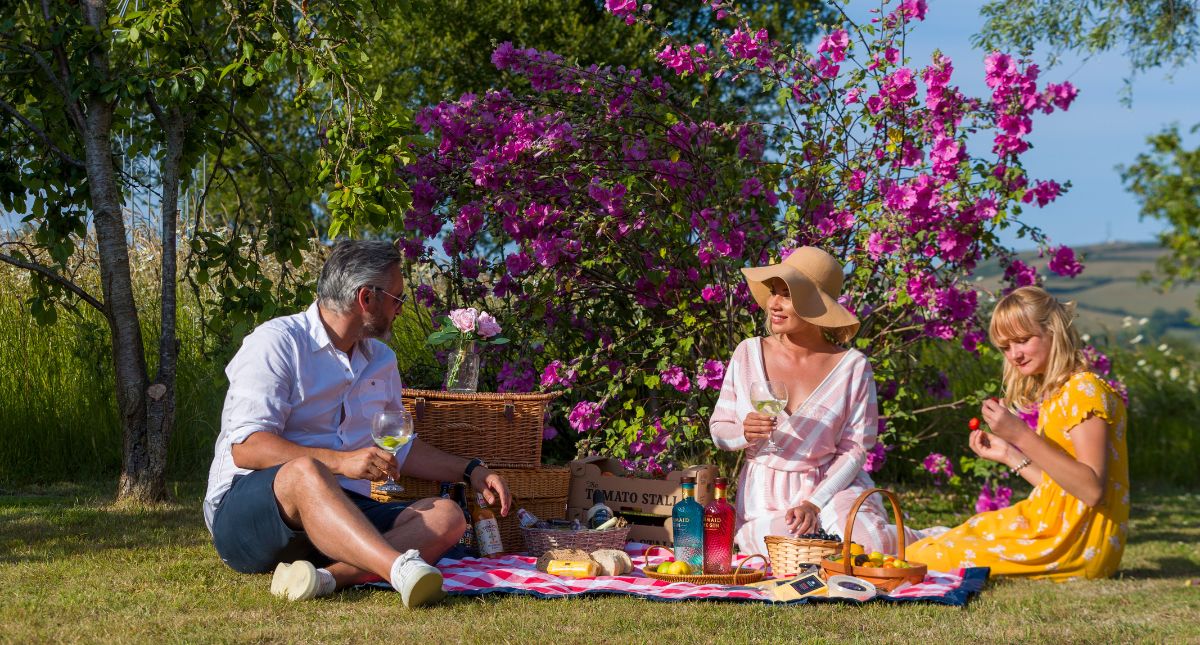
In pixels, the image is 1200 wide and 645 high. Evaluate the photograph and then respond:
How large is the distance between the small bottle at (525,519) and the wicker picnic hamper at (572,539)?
2.3 inches

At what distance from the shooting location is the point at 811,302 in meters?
4.84

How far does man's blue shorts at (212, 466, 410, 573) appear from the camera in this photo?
3818 millimetres

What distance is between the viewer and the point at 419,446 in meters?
4.51

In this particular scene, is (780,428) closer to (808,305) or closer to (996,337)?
(808,305)

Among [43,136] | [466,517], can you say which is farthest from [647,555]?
[43,136]

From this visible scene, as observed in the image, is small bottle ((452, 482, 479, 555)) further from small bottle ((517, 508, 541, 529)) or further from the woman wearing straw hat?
the woman wearing straw hat

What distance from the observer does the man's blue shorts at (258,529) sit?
382cm

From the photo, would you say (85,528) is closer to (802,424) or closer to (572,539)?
(572,539)

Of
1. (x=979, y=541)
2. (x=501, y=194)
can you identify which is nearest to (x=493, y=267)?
(x=501, y=194)

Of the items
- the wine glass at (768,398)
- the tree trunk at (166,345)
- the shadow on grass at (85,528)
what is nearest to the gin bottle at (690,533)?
the wine glass at (768,398)

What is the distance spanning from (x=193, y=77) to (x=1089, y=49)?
8.35m

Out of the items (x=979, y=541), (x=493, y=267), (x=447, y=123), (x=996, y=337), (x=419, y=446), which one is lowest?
(x=979, y=541)

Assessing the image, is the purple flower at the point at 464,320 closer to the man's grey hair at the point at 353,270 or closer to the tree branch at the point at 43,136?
the man's grey hair at the point at 353,270

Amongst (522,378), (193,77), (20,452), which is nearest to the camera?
(193,77)
